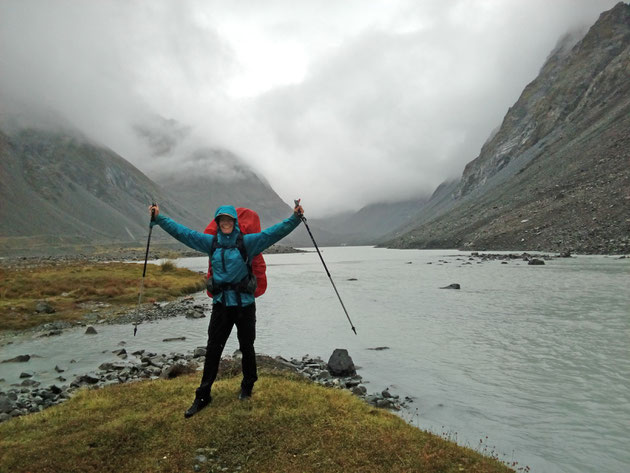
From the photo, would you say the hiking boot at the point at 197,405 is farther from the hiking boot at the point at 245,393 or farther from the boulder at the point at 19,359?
the boulder at the point at 19,359

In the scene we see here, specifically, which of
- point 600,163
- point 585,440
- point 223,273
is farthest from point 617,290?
point 600,163

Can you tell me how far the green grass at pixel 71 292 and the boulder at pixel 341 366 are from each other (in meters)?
23.5

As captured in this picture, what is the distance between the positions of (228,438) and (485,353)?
16.2m

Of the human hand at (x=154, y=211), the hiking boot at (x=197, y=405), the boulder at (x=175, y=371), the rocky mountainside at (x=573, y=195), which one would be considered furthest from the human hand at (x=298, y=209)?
the rocky mountainside at (x=573, y=195)

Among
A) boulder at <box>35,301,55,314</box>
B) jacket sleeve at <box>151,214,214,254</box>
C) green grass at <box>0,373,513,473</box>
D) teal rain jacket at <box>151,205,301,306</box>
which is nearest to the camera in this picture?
green grass at <box>0,373,513,473</box>

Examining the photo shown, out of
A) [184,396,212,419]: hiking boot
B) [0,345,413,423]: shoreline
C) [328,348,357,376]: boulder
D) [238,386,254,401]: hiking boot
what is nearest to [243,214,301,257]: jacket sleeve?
[238,386,254,401]: hiking boot

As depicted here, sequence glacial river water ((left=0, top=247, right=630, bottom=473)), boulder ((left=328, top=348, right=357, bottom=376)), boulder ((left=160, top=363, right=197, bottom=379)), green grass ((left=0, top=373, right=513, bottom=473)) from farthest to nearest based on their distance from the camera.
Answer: boulder ((left=328, top=348, right=357, bottom=376)) < boulder ((left=160, top=363, right=197, bottom=379)) < glacial river water ((left=0, top=247, right=630, bottom=473)) < green grass ((left=0, top=373, right=513, bottom=473))

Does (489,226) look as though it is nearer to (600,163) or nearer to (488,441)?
(600,163)

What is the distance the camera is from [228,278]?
8695mm

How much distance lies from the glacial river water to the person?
22.4 feet

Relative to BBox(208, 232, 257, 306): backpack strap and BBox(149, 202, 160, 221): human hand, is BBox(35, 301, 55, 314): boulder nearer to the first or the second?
BBox(149, 202, 160, 221): human hand

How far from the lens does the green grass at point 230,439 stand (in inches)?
287

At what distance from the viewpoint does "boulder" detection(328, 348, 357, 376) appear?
665 inches

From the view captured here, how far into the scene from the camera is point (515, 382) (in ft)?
52.3
